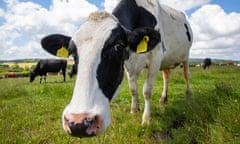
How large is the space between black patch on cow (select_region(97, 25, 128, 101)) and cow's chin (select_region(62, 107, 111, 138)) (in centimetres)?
48

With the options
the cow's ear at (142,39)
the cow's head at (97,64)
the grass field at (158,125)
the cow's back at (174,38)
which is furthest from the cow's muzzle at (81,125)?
the cow's back at (174,38)

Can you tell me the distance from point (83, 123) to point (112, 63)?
98 centimetres

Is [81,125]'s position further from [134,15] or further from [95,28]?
[134,15]

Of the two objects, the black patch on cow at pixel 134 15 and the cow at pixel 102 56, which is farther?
the black patch on cow at pixel 134 15

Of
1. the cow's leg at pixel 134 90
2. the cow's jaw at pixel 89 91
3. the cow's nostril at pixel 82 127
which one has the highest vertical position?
the cow's jaw at pixel 89 91

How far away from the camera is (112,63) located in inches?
119

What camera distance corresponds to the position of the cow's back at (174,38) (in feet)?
20.0

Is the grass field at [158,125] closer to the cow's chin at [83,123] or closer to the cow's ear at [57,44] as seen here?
the cow's chin at [83,123]

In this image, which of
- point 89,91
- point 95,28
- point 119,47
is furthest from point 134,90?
point 89,91

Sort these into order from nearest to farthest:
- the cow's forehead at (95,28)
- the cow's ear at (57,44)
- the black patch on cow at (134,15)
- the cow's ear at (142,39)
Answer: the cow's forehead at (95,28), the cow's ear at (142,39), the cow's ear at (57,44), the black patch on cow at (134,15)

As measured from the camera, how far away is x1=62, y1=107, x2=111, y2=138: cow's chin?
2.25 meters

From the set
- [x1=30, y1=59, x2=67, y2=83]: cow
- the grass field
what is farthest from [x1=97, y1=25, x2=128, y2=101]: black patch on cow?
[x1=30, y1=59, x2=67, y2=83]: cow

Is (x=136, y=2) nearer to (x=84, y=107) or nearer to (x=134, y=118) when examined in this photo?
(x=134, y=118)

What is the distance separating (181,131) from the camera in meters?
3.71
